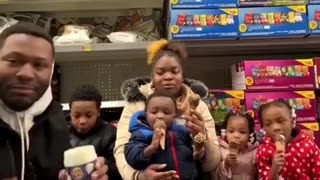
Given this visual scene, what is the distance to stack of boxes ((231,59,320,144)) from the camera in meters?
2.20

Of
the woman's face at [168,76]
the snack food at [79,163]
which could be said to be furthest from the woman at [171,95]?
the snack food at [79,163]

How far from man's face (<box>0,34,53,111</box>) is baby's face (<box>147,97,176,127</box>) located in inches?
28.1

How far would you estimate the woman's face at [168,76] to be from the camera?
5.94 ft

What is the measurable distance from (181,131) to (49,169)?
0.74m

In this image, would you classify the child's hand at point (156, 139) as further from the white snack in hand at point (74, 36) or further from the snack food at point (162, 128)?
the white snack in hand at point (74, 36)

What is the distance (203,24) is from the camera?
7.24ft

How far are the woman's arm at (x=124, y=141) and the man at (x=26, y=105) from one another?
0.70 m

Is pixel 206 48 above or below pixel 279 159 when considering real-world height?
above

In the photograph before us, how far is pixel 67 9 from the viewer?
8.56 ft

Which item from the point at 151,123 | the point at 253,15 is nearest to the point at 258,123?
the point at 253,15

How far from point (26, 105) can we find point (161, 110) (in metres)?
0.75

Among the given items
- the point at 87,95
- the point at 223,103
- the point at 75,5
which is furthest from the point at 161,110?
the point at 75,5

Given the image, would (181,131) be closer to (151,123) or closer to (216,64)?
(151,123)

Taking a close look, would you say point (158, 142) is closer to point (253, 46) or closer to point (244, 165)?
point (244, 165)
